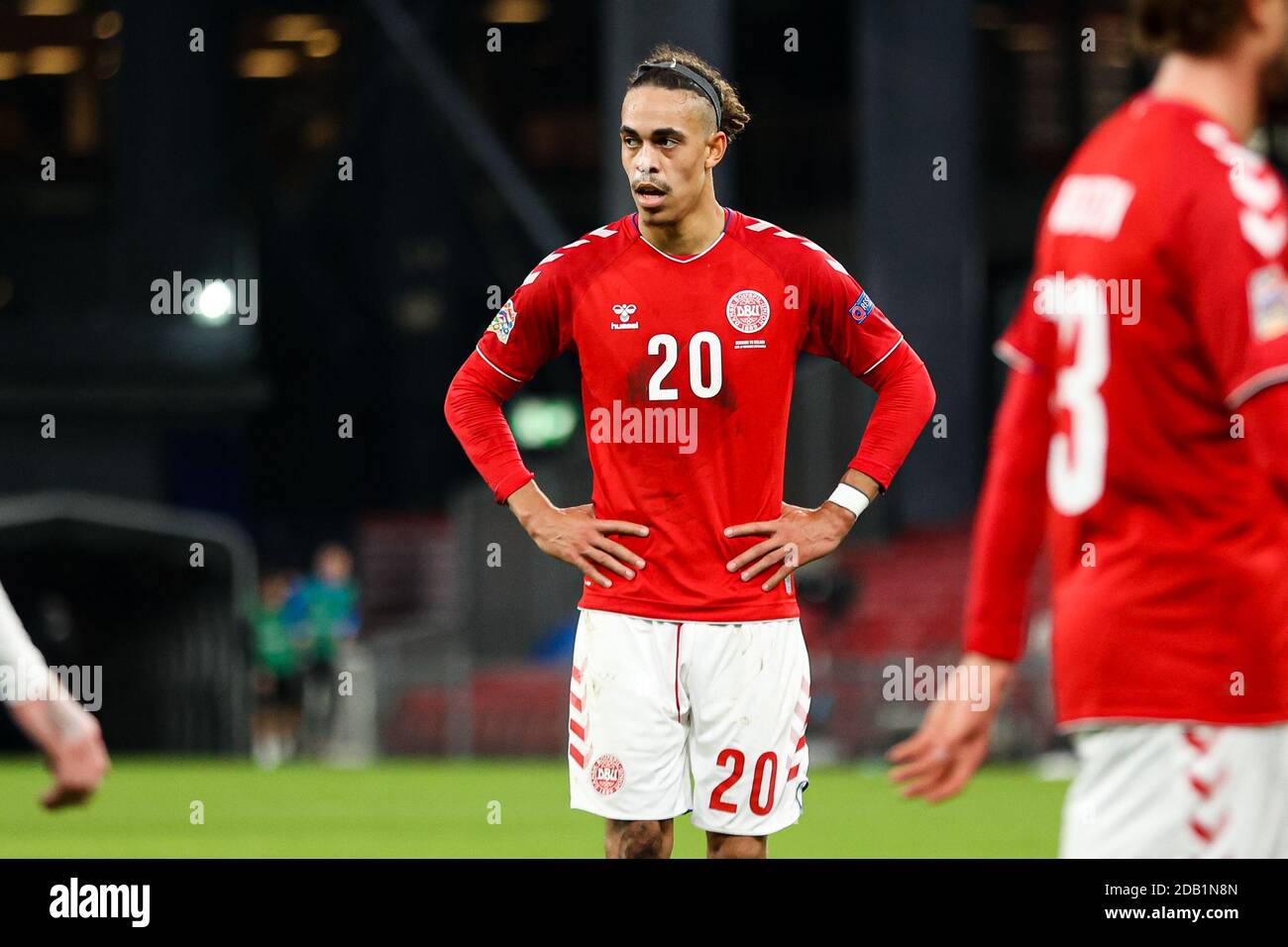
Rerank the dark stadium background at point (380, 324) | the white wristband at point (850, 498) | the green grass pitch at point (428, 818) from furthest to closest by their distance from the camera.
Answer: the dark stadium background at point (380, 324), the green grass pitch at point (428, 818), the white wristband at point (850, 498)

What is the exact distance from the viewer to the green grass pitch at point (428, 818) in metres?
11.1

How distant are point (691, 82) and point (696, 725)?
5.85ft

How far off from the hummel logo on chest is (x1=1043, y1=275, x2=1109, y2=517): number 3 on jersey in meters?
2.43

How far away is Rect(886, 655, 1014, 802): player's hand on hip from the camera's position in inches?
134

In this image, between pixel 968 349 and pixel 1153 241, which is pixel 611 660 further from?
pixel 968 349

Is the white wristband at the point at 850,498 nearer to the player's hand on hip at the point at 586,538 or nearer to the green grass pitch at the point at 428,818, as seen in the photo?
the player's hand on hip at the point at 586,538

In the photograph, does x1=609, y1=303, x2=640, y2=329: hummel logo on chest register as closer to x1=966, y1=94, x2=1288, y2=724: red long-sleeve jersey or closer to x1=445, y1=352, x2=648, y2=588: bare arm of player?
x1=445, y1=352, x2=648, y2=588: bare arm of player

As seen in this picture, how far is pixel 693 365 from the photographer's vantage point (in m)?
5.60

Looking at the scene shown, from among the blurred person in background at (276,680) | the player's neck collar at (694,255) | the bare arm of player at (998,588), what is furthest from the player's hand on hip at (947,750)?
the blurred person in background at (276,680)

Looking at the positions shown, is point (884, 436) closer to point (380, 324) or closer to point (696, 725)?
point (696, 725)

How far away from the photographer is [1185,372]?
3205mm

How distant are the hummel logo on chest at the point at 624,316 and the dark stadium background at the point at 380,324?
12862 millimetres

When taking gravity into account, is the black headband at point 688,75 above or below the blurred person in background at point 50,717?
above
